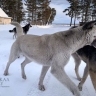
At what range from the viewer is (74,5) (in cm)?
5362

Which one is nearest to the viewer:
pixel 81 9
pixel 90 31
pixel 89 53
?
pixel 90 31

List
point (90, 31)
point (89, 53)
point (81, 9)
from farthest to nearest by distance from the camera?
point (81, 9)
point (89, 53)
point (90, 31)

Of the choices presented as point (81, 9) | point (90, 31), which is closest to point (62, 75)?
point (90, 31)

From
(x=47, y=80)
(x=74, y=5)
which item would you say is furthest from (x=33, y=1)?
(x=47, y=80)

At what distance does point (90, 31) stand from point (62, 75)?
38.7 inches

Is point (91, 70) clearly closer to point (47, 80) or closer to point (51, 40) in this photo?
point (51, 40)

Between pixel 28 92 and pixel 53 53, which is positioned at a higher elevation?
pixel 53 53

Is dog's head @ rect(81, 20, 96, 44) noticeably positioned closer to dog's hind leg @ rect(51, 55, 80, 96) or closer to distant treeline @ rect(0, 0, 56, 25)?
dog's hind leg @ rect(51, 55, 80, 96)

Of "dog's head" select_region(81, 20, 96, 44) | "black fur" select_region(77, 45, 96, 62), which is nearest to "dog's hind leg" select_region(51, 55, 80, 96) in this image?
"dog's head" select_region(81, 20, 96, 44)

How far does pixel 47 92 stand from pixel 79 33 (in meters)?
1.57

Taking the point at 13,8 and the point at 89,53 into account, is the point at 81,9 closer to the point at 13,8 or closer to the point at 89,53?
the point at 13,8

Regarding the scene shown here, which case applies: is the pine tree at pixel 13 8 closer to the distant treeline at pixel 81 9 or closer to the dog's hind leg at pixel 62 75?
the distant treeline at pixel 81 9

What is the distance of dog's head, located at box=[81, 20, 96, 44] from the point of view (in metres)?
3.12

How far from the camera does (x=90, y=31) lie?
3184 mm
